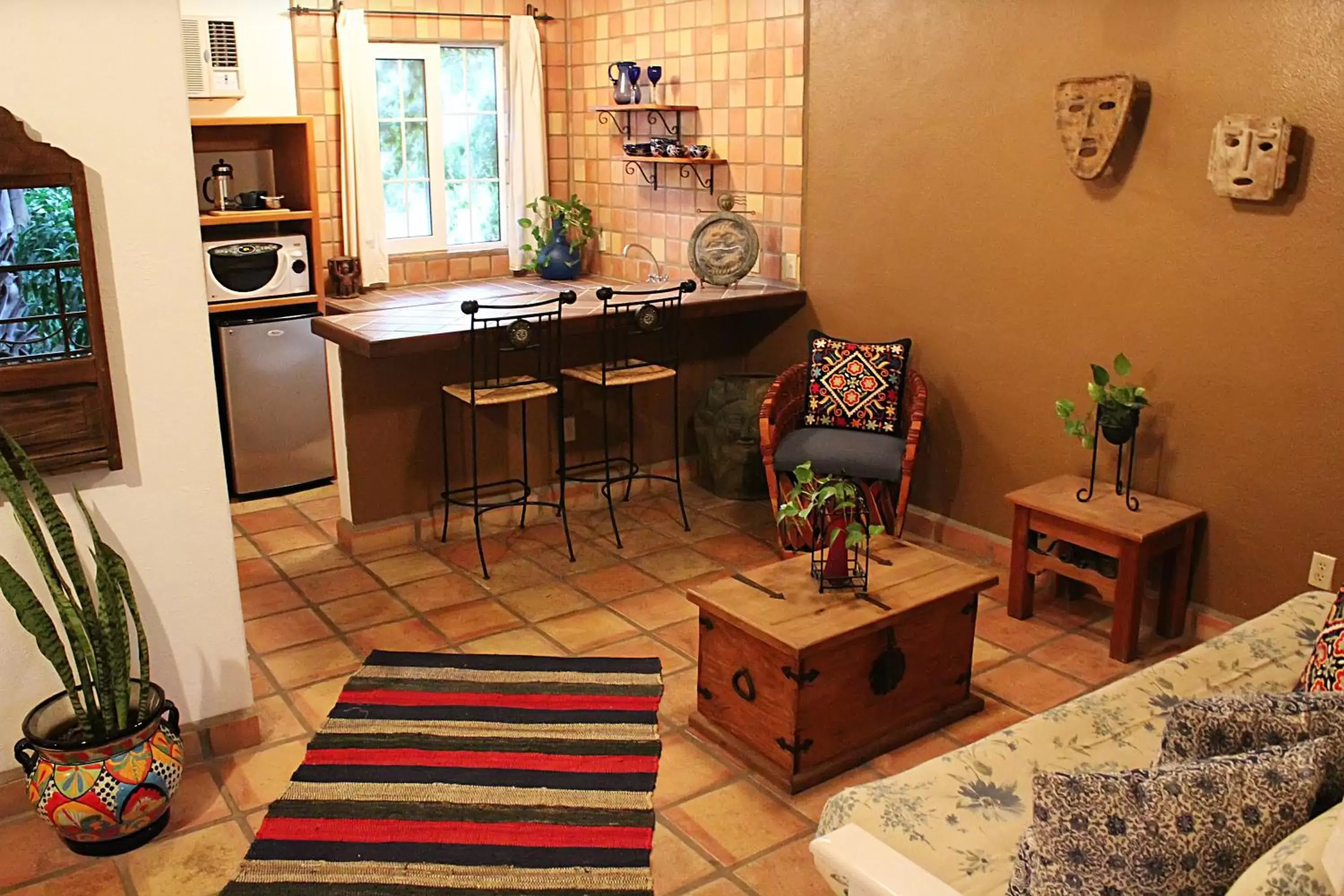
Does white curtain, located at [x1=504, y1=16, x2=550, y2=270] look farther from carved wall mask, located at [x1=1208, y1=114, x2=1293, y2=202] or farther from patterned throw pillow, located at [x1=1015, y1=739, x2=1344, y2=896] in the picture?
patterned throw pillow, located at [x1=1015, y1=739, x2=1344, y2=896]

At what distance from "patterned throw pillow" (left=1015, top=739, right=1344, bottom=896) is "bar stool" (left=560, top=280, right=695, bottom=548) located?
3.13 m

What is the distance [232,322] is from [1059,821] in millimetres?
4453

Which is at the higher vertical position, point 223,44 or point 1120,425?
point 223,44

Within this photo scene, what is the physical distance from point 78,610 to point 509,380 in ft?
7.30

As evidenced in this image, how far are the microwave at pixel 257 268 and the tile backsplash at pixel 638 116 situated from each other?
0.46 meters

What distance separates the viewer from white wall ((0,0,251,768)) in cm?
271

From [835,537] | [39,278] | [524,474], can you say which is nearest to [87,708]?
[39,278]

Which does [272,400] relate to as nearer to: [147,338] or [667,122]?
[667,122]

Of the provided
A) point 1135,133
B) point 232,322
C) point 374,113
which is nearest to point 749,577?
point 1135,133

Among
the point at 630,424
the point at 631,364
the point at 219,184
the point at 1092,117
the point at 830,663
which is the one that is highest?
the point at 1092,117

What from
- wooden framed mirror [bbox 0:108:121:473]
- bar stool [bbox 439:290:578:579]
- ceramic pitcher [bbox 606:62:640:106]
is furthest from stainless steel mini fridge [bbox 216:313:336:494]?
wooden framed mirror [bbox 0:108:121:473]

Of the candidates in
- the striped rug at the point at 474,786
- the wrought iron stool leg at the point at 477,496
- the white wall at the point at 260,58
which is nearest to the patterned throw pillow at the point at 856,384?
the wrought iron stool leg at the point at 477,496

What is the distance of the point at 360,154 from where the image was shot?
582 cm

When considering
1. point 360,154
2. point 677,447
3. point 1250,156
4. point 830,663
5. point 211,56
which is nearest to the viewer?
point 830,663
